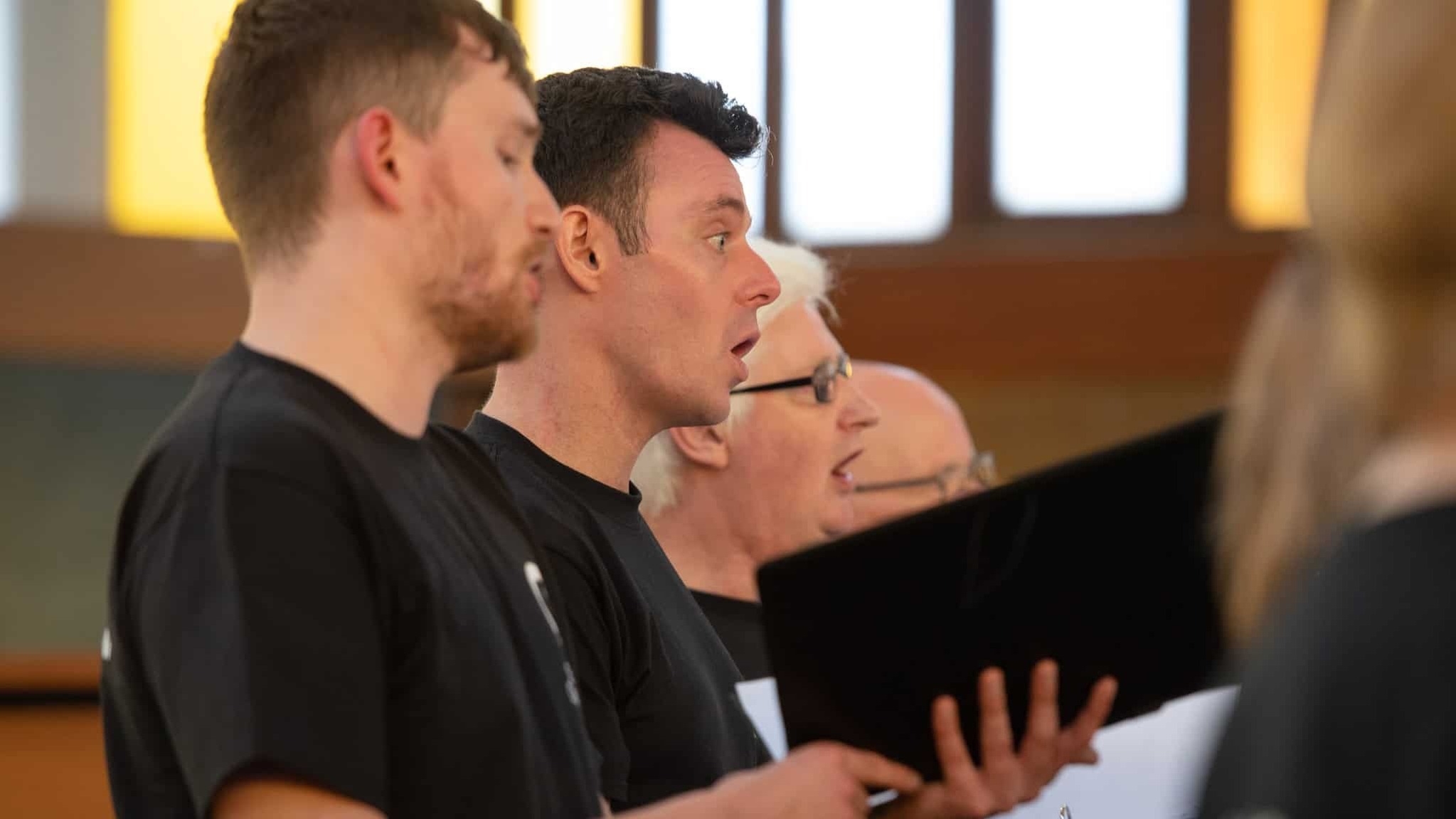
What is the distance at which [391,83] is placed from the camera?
150cm

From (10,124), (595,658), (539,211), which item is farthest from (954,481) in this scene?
(10,124)

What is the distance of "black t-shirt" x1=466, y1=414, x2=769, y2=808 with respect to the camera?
1.82 m

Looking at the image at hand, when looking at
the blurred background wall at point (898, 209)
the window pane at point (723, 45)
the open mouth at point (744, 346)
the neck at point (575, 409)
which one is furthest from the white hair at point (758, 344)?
the window pane at point (723, 45)

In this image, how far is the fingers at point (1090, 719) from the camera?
64.4 inches

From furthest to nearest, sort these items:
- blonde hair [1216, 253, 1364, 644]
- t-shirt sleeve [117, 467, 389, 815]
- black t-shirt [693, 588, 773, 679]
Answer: black t-shirt [693, 588, 773, 679]
t-shirt sleeve [117, 467, 389, 815]
blonde hair [1216, 253, 1364, 644]

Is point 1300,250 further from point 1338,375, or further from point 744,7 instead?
point 744,7

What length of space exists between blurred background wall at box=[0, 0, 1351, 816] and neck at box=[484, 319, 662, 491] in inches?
172

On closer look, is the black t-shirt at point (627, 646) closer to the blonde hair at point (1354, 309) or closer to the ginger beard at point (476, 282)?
the ginger beard at point (476, 282)

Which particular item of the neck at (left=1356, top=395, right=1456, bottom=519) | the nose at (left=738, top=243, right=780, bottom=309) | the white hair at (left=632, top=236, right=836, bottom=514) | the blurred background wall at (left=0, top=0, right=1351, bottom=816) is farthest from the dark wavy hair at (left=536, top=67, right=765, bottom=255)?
the blurred background wall at (left=0, top=0, right=1351, bottom=816)

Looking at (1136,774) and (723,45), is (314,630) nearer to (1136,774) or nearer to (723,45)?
(1136,774)

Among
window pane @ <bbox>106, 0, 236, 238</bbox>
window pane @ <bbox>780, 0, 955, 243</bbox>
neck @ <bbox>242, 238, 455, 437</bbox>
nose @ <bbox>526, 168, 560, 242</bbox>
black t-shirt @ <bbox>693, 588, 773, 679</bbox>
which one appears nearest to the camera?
neck @ <bbox>242, 238, 455, 437</bbox>

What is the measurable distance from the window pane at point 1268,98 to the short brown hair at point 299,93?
18.2 feet

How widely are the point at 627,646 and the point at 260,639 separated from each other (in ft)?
2.21

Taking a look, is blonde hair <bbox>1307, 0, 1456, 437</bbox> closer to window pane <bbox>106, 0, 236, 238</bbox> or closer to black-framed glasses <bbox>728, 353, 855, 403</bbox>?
black-framed glasses <bbox>728, 353, 855, 403</bbox>
